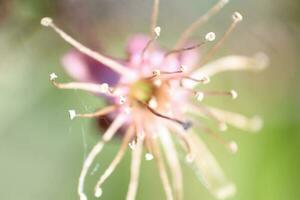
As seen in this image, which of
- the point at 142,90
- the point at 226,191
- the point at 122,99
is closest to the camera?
the point at 122,99

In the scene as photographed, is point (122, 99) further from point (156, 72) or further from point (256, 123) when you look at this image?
point (256, 123)

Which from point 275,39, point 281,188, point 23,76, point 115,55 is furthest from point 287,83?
point 23,76

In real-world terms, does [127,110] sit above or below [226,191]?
below

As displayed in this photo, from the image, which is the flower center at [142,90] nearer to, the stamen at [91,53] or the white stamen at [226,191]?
the stamen at [91,53]

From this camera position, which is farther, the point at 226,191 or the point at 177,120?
the point at 226,191

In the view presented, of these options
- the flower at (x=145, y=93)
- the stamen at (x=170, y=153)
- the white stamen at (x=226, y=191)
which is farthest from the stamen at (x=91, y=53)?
the white stamen at (x=226, y=191)

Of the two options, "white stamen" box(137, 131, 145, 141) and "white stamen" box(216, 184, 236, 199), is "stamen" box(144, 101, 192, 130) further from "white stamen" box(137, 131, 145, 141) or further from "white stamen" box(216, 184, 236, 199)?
"white stamen" box(216, 184, 236, 199)

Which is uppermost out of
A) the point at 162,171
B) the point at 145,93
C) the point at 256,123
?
the point at 256,123

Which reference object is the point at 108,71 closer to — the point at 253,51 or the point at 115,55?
the point at 115,55

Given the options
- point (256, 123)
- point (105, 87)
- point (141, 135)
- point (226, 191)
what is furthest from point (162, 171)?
point (256, 123)

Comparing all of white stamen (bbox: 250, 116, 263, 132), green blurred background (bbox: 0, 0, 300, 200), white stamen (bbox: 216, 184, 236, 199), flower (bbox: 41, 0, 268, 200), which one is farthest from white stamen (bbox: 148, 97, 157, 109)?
white stamen (bbox: 250, 116, 263, 132)
